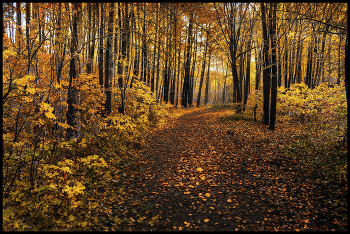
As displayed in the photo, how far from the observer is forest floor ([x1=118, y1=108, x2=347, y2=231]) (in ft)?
14.3

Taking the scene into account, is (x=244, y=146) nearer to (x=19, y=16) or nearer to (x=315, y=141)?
(x=315, y=141)

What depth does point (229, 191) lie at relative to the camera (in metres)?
5.71

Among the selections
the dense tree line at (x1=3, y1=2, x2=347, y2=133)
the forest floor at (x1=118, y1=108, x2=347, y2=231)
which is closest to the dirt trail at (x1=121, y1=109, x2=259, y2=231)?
the forest floor at (x1=118, y1=108, x2=347, y2=231)

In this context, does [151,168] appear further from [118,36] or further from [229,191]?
[118,36]

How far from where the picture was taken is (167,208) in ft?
16.2

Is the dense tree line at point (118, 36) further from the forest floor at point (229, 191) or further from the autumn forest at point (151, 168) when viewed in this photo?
the forest floor at point (229, 191)

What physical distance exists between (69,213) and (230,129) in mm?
8909

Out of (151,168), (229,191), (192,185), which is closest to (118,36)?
(151,168)

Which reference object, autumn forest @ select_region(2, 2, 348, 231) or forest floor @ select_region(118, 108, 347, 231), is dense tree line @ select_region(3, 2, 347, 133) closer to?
autumn forest @ select_region(2, 2, 348, 231)

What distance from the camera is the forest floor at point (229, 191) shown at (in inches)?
171

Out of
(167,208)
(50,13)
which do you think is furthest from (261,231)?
(50,13)

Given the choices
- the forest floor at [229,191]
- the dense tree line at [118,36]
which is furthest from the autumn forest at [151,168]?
the dense tree line at [118,36]

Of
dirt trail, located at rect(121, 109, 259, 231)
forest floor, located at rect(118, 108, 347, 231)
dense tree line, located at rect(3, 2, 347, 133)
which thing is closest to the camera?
forest floor, located at rect(118, 108, 347, 231)

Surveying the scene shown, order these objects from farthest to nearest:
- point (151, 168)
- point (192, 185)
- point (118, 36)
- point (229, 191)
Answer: point (118, 36), point (151, 168), point (192, 185), point (229, 191)
